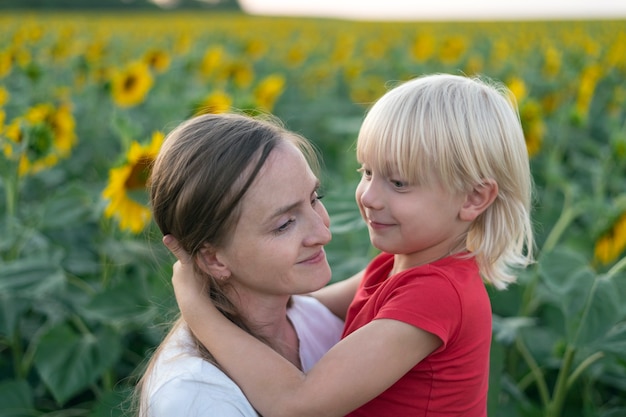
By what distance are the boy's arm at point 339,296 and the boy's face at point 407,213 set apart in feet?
0.99

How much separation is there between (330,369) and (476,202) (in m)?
0.36

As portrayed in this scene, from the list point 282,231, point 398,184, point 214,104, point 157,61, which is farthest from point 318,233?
point 157,61

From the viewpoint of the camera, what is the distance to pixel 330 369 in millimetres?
1229

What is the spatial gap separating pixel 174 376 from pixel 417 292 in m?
0.38

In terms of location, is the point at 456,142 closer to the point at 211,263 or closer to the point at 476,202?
the point at 476,202

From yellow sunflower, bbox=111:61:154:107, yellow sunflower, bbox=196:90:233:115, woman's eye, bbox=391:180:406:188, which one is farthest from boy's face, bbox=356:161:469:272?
yellow sunflower, bbox=111:61:154:107

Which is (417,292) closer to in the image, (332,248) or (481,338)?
(481,338)

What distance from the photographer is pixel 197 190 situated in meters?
1.25

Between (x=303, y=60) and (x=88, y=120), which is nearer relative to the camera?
(x=88, y=120)

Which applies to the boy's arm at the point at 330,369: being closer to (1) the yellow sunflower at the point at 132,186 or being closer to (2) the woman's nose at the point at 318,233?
(2) the woman's nose at the point at 318,233

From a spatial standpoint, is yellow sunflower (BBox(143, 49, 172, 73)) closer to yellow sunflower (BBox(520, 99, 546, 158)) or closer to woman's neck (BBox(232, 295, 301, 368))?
yellow sunflower (BBox(520, 99, 546, 158))

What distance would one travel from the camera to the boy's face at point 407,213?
1.31 m

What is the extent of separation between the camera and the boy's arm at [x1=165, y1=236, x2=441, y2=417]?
122 centimetres

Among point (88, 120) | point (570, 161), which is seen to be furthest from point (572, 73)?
point (88, 120)
